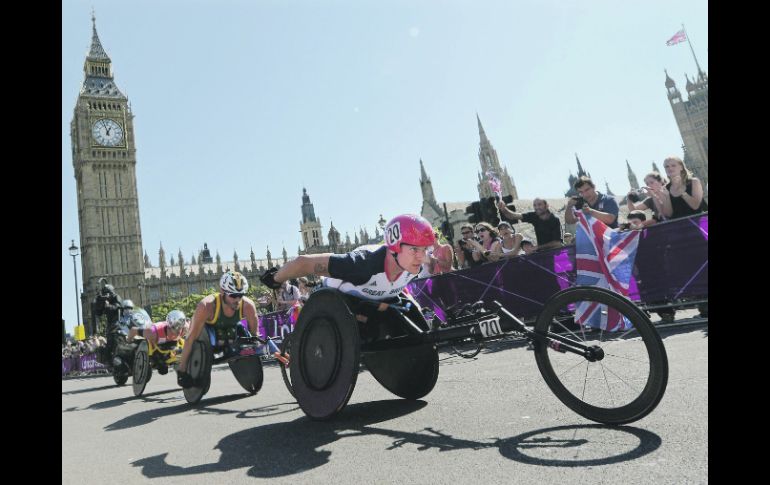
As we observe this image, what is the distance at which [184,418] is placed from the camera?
202 inches

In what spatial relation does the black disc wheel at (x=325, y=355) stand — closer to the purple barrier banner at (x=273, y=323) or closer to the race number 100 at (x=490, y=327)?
the race number 100 at (x=490, y=327)

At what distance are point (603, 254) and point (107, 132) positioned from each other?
108 metres

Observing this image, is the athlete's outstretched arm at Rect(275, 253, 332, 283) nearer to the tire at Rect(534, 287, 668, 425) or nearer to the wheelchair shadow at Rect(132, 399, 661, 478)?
the wheelchair shadow at Rect(132, 399, 661, 478)

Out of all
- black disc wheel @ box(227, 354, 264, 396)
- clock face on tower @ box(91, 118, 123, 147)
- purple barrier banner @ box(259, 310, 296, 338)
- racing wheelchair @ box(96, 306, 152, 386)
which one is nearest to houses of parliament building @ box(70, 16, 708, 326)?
clock face on tower @ box(91, 118, 123, 147)

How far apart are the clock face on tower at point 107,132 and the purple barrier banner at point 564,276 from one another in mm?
102501

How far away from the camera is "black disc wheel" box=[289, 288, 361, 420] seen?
3.30m

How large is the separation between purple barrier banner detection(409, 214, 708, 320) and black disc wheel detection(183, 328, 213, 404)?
5130 millimetres

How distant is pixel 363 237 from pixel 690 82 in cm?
7981

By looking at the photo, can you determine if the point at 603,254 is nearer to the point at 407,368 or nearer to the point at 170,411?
the point at 407,368

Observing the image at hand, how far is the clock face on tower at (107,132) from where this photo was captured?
308 ft
